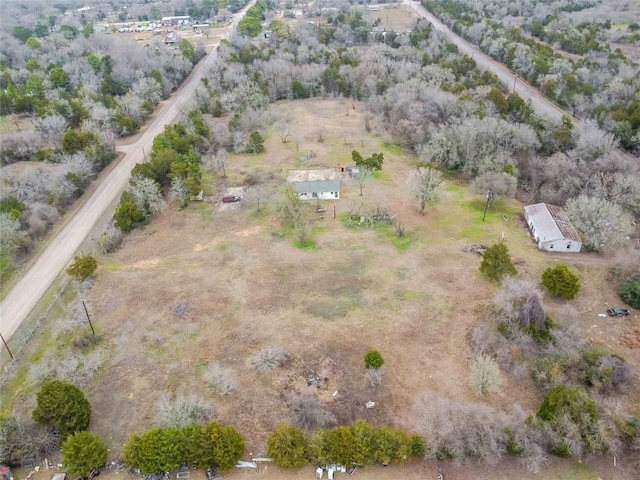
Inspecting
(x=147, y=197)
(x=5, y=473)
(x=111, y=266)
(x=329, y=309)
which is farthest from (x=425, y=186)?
(x=5, y=473)

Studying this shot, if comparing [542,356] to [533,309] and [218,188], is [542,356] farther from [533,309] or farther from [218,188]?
[218,188]

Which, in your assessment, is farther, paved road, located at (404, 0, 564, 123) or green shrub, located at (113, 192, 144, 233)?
paved road, located at (404, 0, 564, 123)

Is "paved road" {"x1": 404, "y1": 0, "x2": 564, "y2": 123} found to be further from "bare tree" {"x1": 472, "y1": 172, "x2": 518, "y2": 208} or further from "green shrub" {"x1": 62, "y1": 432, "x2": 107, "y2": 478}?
"green shrub" {"x1": 62, "y1": 432, "x2": 107, "y2": 478}

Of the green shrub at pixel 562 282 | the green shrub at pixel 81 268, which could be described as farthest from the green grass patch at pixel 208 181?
the green shrub at pixel 562 282

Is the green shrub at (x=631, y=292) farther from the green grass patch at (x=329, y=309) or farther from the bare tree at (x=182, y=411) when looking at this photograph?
the bare tree at (x=182, y=411)

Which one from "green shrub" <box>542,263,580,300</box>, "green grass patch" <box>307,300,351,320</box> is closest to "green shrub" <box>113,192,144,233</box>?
"green grass patch" <box>307,300,351,320</box>

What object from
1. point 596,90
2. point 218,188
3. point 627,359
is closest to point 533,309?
point 627,359
